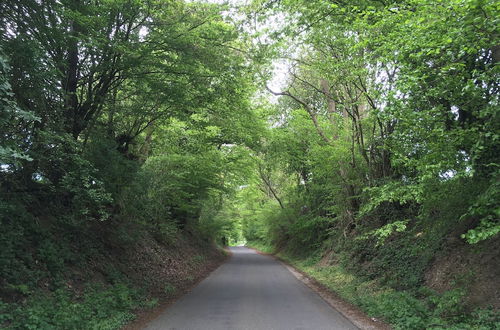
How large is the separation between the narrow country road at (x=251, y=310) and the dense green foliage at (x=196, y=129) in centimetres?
107

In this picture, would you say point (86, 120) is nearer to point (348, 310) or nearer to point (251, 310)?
point (251, 310)

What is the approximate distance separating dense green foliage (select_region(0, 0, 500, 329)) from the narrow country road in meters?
1.07

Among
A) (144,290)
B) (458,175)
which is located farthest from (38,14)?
(458,175)

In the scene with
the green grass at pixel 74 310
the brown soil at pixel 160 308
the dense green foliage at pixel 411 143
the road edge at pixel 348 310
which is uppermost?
the dense green foliage at pixel 411 143

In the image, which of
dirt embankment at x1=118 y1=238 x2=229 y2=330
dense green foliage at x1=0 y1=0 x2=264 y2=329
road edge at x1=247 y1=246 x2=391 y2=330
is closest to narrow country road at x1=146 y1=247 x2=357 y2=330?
road edge at x1=247 y1=246 x2=391 y2=330

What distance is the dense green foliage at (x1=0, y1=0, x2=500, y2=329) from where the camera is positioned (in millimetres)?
6062

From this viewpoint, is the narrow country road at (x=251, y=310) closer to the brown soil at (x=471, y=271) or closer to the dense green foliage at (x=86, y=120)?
the dense green foliage at (x=86, y=120)

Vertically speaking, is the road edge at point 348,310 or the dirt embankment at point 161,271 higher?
the dirt embankment at point 161,271

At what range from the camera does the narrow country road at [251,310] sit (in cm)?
723

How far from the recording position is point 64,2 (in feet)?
24.6

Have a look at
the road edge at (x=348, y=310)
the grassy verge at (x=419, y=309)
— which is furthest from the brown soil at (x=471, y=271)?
the road edge at (x=348, y=310)

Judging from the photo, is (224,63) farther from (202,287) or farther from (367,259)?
(367,259)

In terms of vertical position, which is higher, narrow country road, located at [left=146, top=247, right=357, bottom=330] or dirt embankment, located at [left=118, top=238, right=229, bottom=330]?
dirt embankment, located at [left=118, top=238, right=229, bottom=330]

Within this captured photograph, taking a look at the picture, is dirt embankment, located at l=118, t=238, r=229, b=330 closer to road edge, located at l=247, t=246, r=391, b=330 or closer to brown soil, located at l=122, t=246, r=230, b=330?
brown soil, located at l=122, t=246, r=230, b=330
